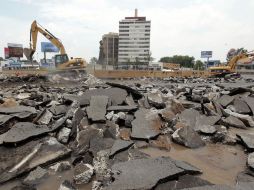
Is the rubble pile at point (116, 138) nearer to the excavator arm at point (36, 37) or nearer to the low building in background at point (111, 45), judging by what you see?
the excavator arm at point (36, 37)

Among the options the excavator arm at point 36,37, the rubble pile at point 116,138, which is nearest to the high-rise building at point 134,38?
the excavator arm at point 36,37

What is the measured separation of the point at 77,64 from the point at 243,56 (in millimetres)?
16095

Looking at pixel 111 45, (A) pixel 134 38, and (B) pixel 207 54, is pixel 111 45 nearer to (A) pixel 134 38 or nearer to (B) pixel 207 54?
(A) pixel 134 38

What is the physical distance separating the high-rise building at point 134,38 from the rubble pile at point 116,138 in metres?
96.2

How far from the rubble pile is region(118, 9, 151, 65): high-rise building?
96198 millimetres

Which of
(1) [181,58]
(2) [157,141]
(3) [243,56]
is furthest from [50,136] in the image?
(1) [181,58]

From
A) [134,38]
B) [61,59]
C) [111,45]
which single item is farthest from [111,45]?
[61,59]

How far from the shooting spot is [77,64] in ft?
69.7

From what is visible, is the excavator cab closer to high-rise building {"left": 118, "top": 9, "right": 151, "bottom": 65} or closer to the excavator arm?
the excavator arm

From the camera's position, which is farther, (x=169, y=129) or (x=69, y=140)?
(x=169, y=129)

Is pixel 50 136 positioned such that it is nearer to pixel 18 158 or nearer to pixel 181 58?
pixel 18 158

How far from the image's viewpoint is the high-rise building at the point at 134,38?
10188 centimetres

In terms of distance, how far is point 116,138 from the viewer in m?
4.25

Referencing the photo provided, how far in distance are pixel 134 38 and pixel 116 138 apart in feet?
330
